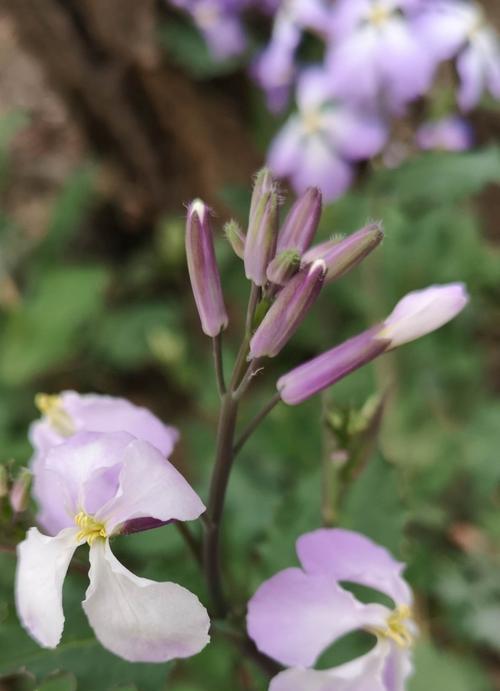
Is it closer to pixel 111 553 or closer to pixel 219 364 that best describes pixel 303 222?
pixel 219 364

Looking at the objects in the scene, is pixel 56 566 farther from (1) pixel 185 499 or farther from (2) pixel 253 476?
(2) pixel 253 476

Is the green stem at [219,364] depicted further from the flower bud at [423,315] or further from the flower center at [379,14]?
the flower center at [379,14]

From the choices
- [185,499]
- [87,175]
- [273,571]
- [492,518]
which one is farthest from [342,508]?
[87,175]

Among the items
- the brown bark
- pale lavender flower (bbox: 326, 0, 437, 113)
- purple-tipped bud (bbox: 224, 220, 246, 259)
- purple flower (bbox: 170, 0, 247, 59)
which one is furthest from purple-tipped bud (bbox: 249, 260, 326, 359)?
the brown bark

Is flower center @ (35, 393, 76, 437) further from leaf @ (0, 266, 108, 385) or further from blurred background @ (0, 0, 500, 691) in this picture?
leaf @ (0, 266, 108, 385)

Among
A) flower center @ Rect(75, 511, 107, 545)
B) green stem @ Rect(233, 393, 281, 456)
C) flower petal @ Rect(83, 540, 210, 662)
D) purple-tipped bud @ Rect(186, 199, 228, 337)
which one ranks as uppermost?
purple-tipped bud @ Rect(186, 199, 228, 337)

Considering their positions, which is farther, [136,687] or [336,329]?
[336,329]

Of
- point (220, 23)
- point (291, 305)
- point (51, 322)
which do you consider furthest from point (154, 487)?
point (51, 322)
